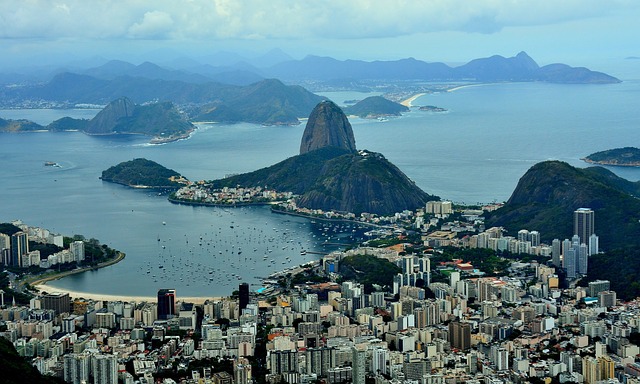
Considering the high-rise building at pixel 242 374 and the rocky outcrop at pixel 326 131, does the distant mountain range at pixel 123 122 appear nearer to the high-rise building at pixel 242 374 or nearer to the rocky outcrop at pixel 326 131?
the rocky outcrop at pixel 326 131

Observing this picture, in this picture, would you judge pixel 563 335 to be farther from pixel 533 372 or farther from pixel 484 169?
pixel 484 169

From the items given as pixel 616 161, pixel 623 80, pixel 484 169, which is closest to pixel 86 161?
pixel 484 169

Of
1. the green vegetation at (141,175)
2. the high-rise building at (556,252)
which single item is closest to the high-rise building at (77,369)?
the high-rise building at (556,252)

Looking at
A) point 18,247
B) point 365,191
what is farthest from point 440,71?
point 18,247

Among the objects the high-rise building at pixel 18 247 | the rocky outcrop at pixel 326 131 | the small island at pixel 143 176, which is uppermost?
the rocky outcrop at pixel 326 131

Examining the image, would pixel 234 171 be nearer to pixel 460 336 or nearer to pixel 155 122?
pixel 155 122

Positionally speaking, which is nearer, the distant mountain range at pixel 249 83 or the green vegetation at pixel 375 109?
the green vegetation at pixel 375 109

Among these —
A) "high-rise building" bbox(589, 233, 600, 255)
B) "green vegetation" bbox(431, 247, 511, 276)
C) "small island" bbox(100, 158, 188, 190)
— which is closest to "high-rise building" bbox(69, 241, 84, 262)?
"green vegetation" bbox(431, 247, 511, 276)
